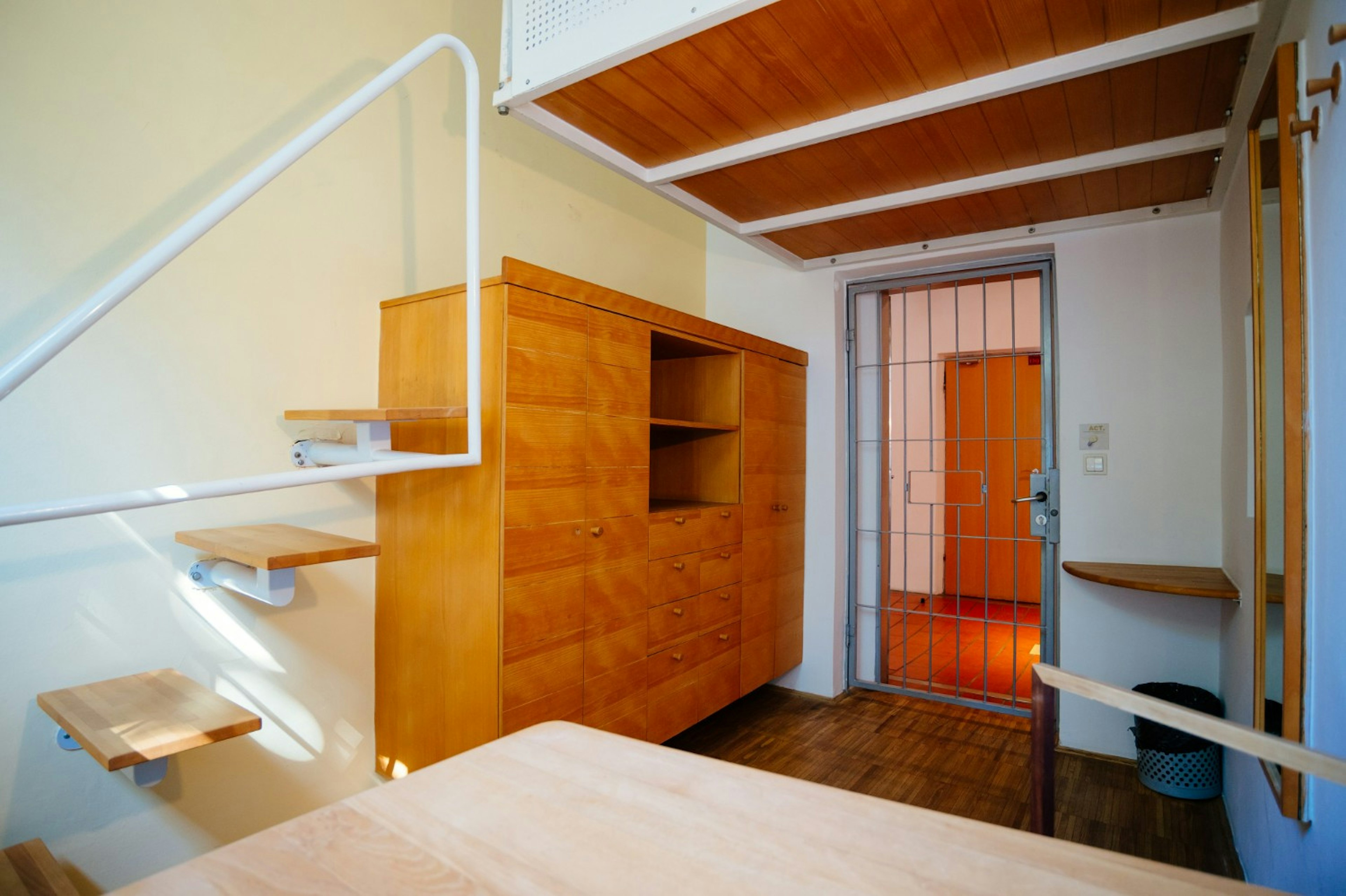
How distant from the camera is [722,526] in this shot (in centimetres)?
297

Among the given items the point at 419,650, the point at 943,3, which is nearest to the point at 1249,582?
the point at 943,3

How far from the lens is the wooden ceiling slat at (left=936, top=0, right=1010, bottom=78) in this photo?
154 centimetres

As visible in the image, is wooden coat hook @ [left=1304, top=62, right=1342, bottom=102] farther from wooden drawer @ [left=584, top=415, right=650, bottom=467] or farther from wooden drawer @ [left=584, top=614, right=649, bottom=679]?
wooden drawer @ [left=584, top=614, right=649, bottom=679]

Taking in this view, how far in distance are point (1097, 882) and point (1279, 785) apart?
1.19m

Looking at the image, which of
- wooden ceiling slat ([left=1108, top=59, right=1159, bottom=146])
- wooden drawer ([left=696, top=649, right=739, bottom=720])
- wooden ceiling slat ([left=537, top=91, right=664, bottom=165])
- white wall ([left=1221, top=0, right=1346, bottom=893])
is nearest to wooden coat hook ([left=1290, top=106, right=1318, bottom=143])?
white wall ([left=1221, top=0, right=1346, bottom=893])

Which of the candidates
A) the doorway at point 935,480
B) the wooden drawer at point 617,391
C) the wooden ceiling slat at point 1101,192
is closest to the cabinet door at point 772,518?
the doorway at point 935,480

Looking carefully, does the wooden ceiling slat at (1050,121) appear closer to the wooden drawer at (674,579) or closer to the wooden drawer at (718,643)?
the wooden drawer at (674,579)

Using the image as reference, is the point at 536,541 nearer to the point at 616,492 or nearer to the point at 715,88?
the point at 616,492

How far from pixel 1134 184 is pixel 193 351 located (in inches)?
123

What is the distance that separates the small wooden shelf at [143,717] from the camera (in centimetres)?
127

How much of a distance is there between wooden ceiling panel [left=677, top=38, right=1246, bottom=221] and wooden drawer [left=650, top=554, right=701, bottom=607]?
4.58 ft

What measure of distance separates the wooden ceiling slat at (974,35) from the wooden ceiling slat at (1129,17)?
0.72 feet

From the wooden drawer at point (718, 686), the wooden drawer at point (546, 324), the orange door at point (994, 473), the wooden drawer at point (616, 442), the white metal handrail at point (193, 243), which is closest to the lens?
the white metal handrail at point (193, 243)

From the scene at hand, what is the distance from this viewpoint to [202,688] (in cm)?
157
